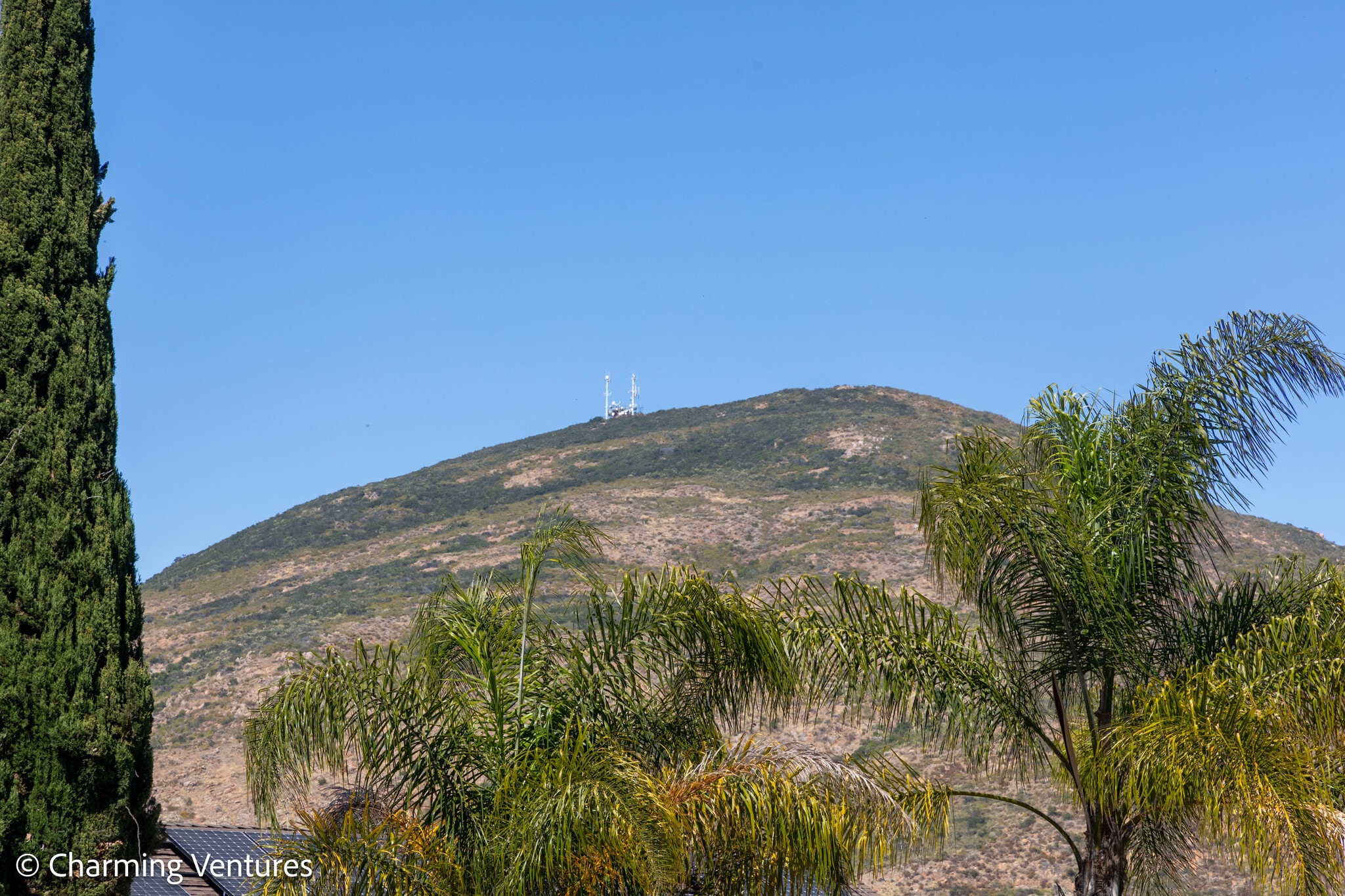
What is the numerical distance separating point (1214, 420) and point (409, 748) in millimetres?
6519

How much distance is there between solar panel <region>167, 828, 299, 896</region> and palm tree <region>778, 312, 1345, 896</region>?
7166 millimetres

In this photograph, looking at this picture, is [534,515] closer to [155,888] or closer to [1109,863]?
[155,888]

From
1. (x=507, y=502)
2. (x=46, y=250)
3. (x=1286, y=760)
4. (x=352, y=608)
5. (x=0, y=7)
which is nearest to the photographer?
(x=1286, y=760)

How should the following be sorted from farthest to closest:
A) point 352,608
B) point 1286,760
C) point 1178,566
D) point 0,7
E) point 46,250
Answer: point 352,608, point 1178,566, point 0,7, point 46,250, point 1286,760

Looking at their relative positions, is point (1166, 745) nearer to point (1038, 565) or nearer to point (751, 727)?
point (1038, 565)

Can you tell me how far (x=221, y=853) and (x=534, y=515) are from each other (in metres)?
47.7

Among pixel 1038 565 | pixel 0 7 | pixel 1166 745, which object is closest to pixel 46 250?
pixel 0 7

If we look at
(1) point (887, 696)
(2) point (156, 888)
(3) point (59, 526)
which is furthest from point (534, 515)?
(3) point (59, 526)

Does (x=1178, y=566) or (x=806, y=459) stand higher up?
(x=806, y=459)

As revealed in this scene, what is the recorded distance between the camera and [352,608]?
5016cm

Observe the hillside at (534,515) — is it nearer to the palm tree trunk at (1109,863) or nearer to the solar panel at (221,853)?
the solar panel at (221,853)

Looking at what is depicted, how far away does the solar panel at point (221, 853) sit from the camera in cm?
1443

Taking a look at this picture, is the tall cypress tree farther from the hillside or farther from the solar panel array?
the hillside

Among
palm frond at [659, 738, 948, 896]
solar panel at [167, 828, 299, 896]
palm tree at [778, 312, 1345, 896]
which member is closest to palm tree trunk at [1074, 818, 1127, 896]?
palm tree at [778, 312, 1345, 896]
